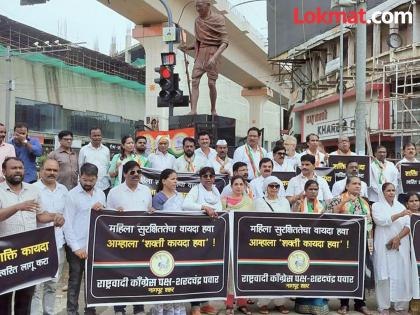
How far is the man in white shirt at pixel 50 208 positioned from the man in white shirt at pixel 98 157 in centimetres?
222

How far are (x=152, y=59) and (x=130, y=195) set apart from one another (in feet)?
45.0

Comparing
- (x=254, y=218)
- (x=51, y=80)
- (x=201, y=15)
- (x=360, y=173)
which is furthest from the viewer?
(x=51, y=80)

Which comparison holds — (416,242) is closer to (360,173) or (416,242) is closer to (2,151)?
(360,173)

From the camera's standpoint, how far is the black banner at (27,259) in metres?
4.53

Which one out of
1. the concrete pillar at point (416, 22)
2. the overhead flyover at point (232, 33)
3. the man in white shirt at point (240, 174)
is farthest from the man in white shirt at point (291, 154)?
the concrete pillar at point (416, 22)

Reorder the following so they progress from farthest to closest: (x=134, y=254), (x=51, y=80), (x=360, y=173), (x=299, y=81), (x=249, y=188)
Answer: (x=51, y=80) → (x=299, y=81) → (x=360, y=173) → (x=249, y=188) → (x=134, y=254)

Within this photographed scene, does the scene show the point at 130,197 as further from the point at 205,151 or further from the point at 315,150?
the point at 315,150

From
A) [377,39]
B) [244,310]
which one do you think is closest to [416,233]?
[244,310]

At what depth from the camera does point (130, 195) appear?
18.3ft

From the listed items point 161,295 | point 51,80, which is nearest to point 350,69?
point 161,295

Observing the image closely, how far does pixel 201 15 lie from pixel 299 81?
72.6ft

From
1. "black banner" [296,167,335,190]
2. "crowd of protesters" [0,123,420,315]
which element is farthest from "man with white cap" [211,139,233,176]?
"black banner" [296,167,335,190]

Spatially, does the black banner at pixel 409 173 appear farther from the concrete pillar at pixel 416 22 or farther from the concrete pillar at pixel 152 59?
the concrete pillar at pixel 416 22

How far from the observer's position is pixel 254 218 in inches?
230
